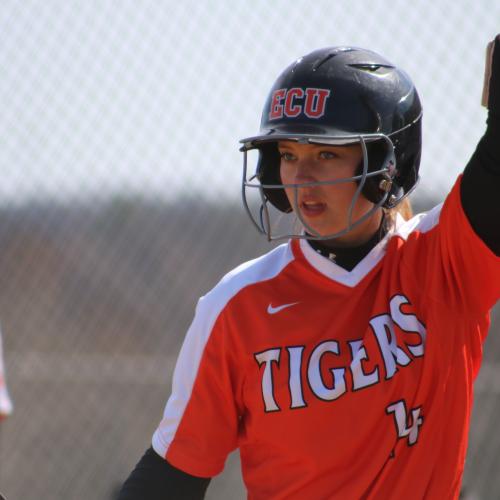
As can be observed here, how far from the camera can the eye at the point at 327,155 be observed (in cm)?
203

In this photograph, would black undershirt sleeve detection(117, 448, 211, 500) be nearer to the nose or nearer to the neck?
the neck

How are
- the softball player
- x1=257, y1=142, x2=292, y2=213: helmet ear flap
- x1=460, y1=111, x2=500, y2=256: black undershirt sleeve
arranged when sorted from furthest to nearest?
x1=257, y1=142, x2=292, y2=213: helmet ear flap → the softball player → x1=460, y1=111, x2=500, y2=256: black undershirt sleeve

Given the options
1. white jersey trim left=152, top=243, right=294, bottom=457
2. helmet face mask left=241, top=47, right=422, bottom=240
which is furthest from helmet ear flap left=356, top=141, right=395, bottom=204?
white jersey trim left=152, top=243, right=294, bottom=457

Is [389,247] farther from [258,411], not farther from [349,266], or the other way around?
[258,411]

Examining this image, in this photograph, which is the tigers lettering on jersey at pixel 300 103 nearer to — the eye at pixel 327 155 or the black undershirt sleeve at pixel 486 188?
the eye at pixel 327 155

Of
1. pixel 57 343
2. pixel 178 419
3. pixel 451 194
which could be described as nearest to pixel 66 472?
pixel 57 343

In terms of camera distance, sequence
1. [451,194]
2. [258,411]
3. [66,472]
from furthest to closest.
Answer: [66,472]
[258,411]
[451,194]

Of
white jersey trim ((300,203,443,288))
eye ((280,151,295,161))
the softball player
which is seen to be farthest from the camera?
eye ((280,151,295,161))

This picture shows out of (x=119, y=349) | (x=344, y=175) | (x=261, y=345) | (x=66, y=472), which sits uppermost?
(x=344, y=175)

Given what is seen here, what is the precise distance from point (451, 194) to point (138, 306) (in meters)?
2.69

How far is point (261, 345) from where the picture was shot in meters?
1.96

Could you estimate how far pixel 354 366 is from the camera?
1.88 m

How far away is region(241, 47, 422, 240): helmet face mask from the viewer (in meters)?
2.00

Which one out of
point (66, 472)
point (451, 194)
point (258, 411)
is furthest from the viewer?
point (66, 472)
